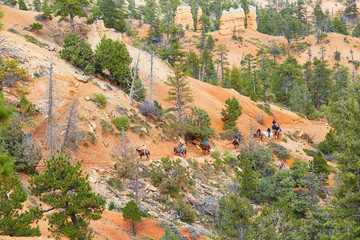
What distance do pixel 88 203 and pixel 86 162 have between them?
1110 cm

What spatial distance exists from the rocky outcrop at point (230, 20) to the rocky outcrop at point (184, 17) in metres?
13.0

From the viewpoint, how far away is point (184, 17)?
10856 centimetres

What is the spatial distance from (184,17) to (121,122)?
9259 cm

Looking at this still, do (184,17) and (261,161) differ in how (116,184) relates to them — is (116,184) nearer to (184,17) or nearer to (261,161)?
(261,161)

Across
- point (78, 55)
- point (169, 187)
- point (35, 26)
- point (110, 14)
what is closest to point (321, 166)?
point (169, 187)

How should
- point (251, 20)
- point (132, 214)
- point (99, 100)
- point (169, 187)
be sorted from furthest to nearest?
point (251, 20) → point (99, 100) → point (169, 187) → point (132, 214)

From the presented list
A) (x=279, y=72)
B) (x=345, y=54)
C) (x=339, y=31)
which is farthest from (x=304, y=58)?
(x=279, y=72)

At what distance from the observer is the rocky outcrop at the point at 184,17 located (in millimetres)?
107750

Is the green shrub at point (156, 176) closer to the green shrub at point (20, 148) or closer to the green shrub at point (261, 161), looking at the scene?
the green shrub at point (20, 148)

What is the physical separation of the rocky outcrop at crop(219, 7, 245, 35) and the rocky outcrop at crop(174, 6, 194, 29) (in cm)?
1302

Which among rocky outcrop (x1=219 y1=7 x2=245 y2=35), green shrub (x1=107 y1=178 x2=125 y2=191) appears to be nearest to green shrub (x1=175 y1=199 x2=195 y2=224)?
green shrub (x1=107 y1=178 x2=125 y2=191)

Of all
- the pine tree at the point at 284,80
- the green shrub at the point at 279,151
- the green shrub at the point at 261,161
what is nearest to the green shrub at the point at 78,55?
the green shrub at the point at 261,161

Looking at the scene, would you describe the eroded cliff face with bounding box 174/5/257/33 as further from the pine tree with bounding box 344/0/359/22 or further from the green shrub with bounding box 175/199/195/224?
the green shrub with bounding box 175/199/195/224

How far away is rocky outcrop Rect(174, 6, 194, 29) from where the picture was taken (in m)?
108
